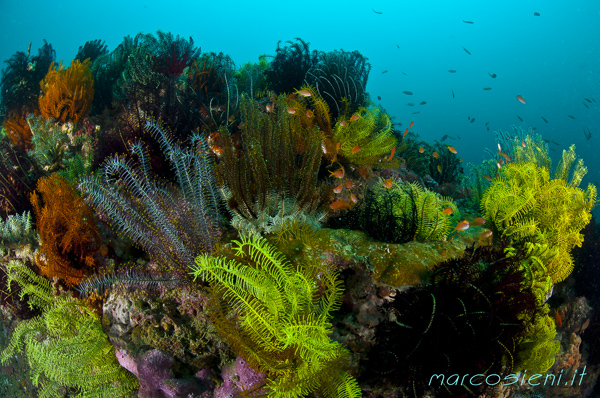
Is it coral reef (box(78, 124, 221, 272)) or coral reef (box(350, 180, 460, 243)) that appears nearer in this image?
coral reef (box(78, 124, 221, 272))

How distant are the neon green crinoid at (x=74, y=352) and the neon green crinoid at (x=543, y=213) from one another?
4956mm

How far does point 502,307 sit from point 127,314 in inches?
140

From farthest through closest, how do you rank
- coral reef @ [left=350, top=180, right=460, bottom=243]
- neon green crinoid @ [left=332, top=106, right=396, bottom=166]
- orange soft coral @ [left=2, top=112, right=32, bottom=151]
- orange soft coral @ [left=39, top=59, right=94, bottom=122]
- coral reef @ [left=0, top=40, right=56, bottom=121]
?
coral reef @ [left=0, top=40, right=56, bottom=121] → orange soft coral @ [left=2, top=112, right=32, bottom=151] → orange soft coral @ [left=39, top=59, right=94, bottom=122] → neon green crinoid @ [left=332, top=106, right=396, bottom=166] → coral reef @ [left=350, top=180, right=460, bottom=243]

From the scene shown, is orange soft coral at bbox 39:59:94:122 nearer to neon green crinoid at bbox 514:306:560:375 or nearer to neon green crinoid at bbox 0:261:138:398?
neon green crinoid at bbox 0:261:138:398

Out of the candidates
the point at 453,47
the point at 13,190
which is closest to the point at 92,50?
the point at 13,190

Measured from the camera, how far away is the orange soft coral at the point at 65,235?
3096 mm

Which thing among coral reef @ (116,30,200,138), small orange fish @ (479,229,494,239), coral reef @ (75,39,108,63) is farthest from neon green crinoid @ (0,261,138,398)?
coral reef @ (75,39,108,63)

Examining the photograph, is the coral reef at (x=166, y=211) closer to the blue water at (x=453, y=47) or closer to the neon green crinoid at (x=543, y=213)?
the neon green crinoid at (x=543, y=213)

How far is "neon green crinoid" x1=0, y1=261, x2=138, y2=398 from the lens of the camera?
2.68 metres

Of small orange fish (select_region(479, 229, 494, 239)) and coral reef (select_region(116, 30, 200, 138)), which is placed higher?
coral reef (select_region(116, 30, 200, 138))

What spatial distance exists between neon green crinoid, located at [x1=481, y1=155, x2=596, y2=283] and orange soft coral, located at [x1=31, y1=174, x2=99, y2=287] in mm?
5242

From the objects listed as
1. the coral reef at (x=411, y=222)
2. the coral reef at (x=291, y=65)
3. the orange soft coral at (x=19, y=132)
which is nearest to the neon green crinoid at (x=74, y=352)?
the coral reef at (x=411, y=222)

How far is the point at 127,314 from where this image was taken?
2.80 meters

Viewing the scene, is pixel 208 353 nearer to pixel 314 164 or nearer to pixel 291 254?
pixel 291 254
